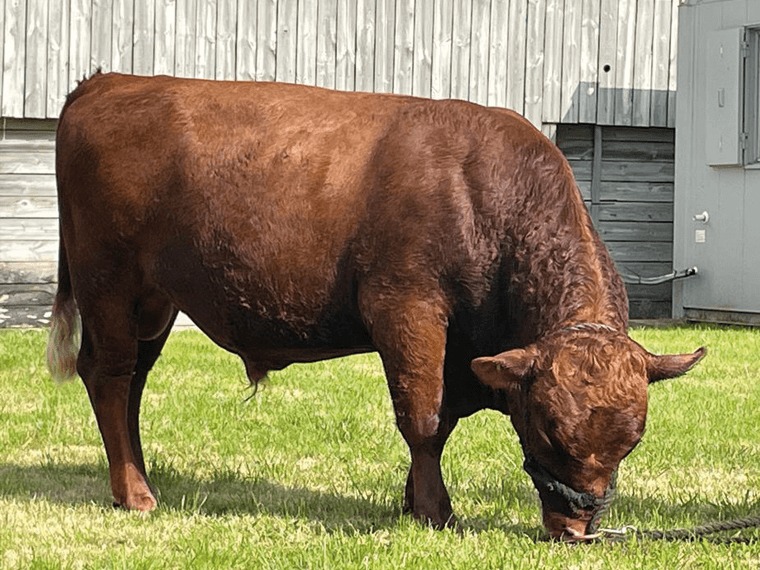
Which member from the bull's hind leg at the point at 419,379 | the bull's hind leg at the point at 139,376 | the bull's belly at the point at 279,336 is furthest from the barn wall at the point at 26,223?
the bull's hind leg at the point at 419,379

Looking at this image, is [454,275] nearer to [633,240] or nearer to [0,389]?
[0,389]

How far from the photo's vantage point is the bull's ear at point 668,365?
4652 millimetres

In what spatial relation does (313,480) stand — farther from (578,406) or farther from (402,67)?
(402,67)

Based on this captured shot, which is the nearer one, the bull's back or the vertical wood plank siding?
the bull's back

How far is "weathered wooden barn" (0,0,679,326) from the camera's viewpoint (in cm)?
1371

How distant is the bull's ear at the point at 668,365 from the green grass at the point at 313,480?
0.66 m

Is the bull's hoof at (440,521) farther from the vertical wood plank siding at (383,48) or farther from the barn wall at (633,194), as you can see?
the barn wall at (633,194)

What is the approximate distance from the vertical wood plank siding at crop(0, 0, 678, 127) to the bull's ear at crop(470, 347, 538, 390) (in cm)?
987

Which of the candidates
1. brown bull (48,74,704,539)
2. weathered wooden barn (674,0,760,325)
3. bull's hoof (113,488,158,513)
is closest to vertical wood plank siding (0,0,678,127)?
weathered wooden barn (674,0,760,325)

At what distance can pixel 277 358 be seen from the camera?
568 centimetres

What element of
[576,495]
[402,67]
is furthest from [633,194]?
[576,495]

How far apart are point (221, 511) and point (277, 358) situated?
0.70 m

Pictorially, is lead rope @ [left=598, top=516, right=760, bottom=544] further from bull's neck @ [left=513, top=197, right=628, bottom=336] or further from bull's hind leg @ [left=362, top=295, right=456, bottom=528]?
bull's neck @ [left=513, top=197, right=628, bottom=336]

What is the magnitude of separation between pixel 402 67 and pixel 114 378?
9.52 meters
